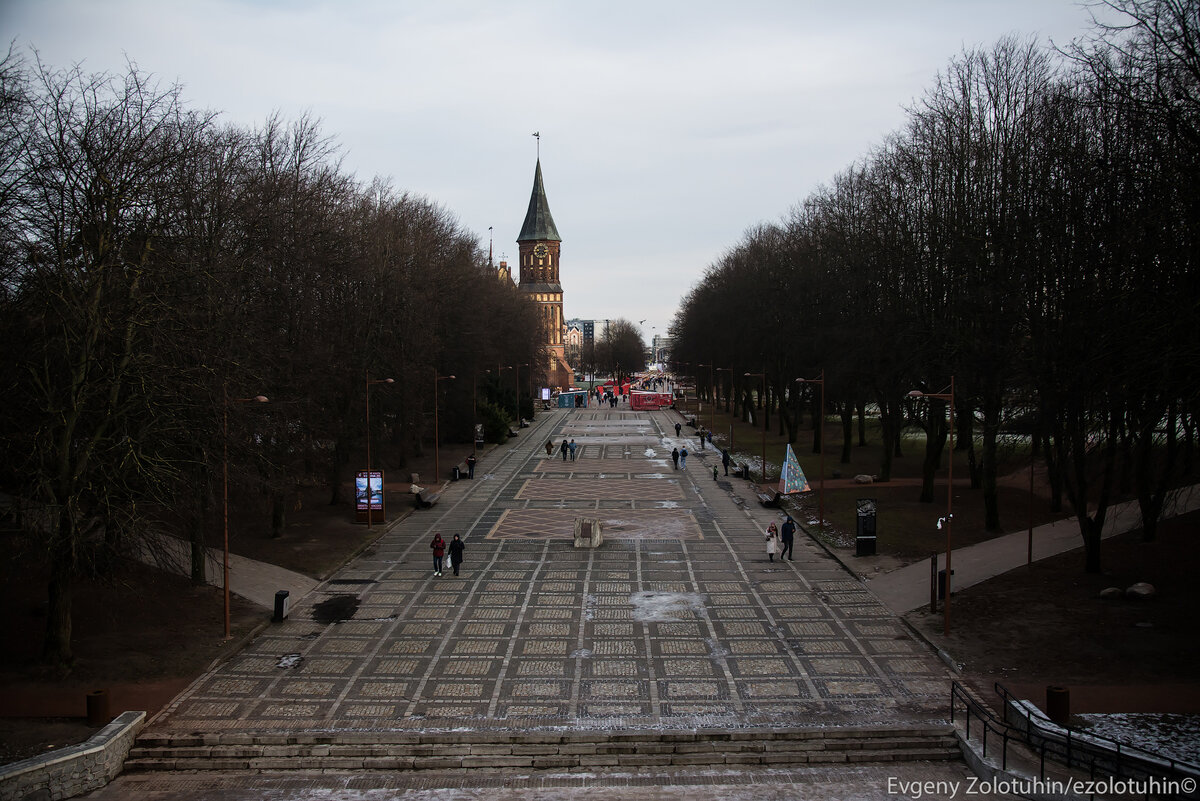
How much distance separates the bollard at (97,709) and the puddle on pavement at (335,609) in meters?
6.86

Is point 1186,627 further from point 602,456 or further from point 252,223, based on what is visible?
point 602,456

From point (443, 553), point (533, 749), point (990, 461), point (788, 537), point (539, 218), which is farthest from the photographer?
point (539, 218)

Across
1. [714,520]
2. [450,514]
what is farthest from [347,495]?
[714,520]

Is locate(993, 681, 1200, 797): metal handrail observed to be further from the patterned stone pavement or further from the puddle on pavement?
the puddle on pavement

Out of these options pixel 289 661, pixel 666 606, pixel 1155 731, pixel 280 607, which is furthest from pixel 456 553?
pixel 1155 731

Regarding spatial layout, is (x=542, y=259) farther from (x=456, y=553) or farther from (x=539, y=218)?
(x=456, y=553)

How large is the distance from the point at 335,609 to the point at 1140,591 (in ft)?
65.6

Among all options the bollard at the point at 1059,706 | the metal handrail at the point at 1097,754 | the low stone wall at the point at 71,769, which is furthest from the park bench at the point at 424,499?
the bollard at the point at 1059,706

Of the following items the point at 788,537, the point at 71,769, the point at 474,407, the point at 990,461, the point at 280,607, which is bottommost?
the point at 71,769

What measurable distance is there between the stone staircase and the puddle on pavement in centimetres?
710

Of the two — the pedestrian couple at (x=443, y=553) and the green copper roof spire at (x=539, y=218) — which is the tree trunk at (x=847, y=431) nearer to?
the pedestrian couple at (x=443, y=553)

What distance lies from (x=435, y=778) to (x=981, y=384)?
22.9 meters

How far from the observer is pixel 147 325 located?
19688 mm

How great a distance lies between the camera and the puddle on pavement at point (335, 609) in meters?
24.0
